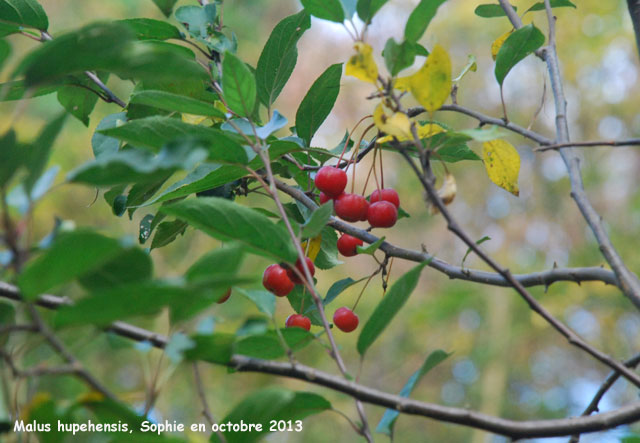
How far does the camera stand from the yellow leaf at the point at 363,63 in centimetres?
40

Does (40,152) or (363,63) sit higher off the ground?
(363,63)

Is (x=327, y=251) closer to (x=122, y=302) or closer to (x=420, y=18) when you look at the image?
(x=420, y=18)

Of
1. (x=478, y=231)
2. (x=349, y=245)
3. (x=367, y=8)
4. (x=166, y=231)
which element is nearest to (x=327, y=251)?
(x=349, y=245)

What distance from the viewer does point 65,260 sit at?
0.25 m

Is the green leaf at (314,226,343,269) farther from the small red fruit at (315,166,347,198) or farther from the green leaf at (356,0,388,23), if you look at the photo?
the green leaf at (356,0,388,23)

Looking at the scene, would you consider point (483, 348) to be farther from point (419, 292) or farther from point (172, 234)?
point (172, 234)

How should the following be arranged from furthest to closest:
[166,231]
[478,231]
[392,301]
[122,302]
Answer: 1. [478,231]
2. [166,231]
3. [392,301]
4. [122,302]

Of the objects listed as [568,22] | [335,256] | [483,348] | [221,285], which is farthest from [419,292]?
[221,285]

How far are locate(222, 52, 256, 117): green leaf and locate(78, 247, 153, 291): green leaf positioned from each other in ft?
0.61

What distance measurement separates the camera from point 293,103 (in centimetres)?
456

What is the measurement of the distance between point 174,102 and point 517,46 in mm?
313

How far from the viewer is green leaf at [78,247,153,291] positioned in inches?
11.4

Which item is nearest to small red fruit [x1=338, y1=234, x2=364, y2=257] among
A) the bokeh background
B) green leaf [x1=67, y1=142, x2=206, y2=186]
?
green leaf [x1=67, y1=142, x2=206, y2=186]

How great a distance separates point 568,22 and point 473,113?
12.1ft
